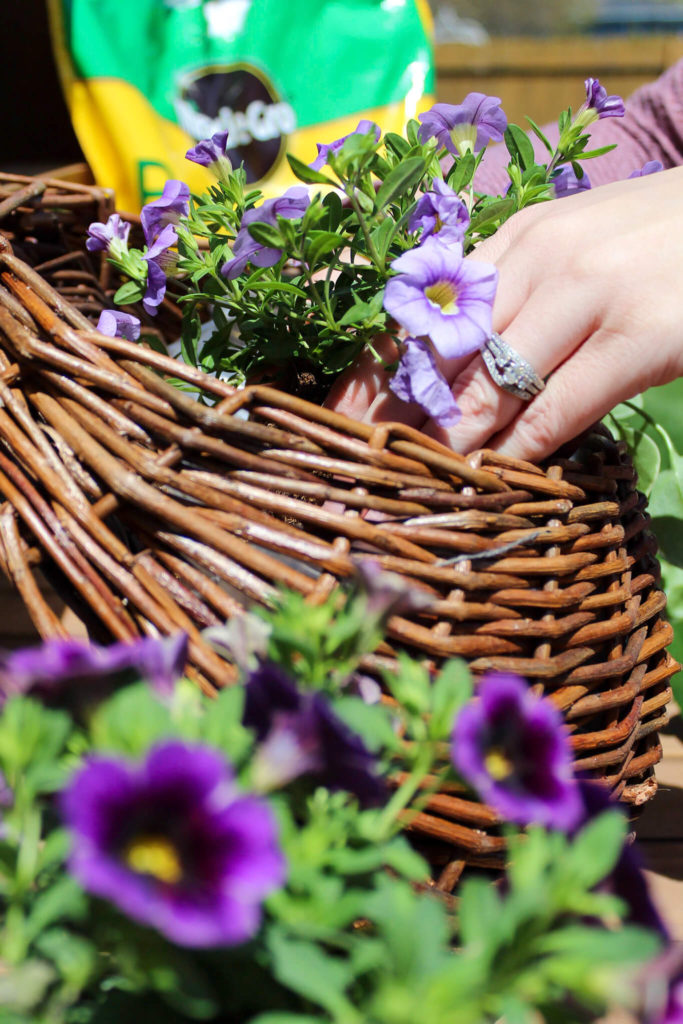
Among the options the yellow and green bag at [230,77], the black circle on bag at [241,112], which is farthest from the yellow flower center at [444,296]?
the black circle on bag at [241,112]

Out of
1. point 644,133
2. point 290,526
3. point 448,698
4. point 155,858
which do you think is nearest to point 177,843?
point 155,858

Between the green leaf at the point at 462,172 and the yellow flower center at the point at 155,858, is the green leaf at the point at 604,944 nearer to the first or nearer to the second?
the yellow flower center at the point at 155,858

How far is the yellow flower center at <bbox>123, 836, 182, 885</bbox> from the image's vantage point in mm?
235

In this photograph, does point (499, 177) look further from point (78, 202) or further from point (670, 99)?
point (78, 202)

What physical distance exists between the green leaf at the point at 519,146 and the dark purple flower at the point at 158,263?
283mm

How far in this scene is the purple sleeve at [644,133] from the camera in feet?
4.35

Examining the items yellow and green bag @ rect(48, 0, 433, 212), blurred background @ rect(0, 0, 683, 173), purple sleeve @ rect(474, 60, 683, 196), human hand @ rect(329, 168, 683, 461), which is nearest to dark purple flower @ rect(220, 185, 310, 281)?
human hand @ rect(329, 168, 683, 461)

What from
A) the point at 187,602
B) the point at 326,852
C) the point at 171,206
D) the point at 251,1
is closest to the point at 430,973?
the point at 326,852

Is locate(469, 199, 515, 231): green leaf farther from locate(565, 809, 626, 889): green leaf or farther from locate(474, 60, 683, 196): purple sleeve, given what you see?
locate(474, 60, 683, 196): purple sleeve

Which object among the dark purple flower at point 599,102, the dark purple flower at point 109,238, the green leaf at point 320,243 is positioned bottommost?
the dark purple flower at point 109,238

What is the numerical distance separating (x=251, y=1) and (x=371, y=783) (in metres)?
1.97

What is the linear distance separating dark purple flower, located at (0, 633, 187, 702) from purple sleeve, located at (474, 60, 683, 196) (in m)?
1.22

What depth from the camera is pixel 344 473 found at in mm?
449

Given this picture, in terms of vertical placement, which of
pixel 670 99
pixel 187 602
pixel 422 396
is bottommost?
pixel 187 602
